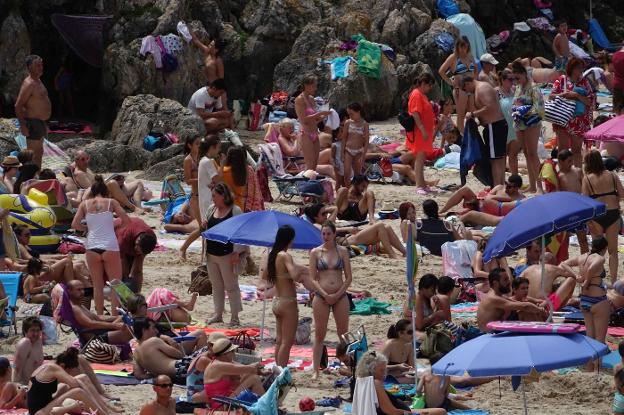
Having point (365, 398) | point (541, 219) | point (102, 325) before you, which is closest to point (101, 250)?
point (102, 325)

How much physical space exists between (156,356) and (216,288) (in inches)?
74.6

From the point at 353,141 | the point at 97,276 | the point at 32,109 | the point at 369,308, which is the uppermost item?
the point at 32,109

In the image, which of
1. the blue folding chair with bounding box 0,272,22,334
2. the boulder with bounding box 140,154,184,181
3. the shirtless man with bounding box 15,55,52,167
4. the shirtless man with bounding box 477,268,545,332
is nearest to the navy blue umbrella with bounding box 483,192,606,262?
the shirtless man with bounding box 477,268,545,332

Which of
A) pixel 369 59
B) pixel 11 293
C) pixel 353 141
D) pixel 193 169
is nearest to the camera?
pixel 11 293

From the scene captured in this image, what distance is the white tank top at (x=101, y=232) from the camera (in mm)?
14359

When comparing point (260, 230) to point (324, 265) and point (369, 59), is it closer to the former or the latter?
point (324, 265)

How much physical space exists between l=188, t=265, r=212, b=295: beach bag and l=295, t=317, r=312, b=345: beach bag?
5.60 feet

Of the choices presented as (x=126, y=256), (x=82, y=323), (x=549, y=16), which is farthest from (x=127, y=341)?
(x=549, y=16)

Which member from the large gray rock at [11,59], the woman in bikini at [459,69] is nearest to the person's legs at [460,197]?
the woman in bikini at [459,69]

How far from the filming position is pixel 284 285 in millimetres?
12648

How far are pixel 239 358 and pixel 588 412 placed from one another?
2.70 m

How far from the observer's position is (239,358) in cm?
1208

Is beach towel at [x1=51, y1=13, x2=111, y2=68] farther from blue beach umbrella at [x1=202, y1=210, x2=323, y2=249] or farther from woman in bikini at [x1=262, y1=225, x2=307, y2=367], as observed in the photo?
woman in bikini at [x1=262, y1=225, x2=307, y2=367]

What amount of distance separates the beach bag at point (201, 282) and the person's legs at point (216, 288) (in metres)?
0.97
